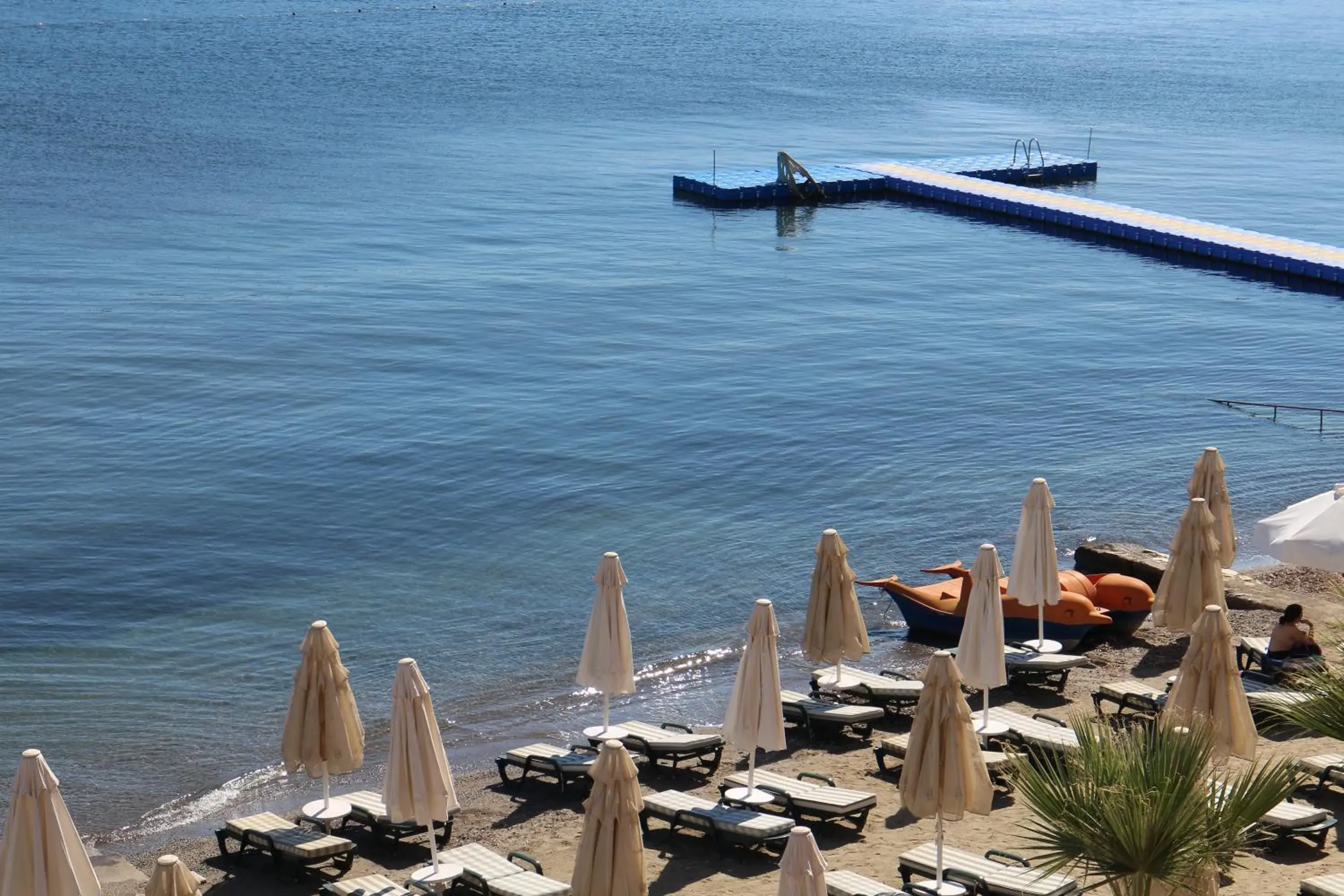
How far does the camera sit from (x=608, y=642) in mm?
16094

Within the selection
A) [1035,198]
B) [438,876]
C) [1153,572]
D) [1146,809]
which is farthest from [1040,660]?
[1035,198]

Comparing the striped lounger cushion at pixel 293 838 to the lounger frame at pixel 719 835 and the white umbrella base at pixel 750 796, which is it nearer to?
the lounger frame at pixel 719 835

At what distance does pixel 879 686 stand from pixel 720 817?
4155 millimetres

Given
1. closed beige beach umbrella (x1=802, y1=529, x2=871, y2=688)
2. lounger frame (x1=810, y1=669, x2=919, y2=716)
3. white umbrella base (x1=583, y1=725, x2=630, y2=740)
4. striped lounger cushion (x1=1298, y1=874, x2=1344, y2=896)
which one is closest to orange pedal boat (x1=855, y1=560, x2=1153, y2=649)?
lounger frame (x1=810, y1=669, x2=919, y2=716)

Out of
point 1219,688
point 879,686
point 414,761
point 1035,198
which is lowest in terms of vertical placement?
point 879,686

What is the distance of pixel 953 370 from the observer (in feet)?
124

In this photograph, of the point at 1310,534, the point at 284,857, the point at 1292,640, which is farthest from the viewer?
the point at 1310,534

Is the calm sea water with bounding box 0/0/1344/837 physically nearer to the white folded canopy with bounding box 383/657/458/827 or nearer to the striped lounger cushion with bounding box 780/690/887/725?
the striped lounger cushion with bounding box 780/690/887/725

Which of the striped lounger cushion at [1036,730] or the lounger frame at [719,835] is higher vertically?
the striped lounger cushion at [1036,730]

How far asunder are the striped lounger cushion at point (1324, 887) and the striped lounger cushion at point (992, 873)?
→ 167cm

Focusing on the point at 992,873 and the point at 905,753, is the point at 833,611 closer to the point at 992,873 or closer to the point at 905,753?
the point at 905,753

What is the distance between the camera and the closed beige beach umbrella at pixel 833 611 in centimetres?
1709

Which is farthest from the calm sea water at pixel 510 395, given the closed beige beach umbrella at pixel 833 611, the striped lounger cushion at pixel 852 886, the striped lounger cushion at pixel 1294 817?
the striped lounger cushion at pixel 1294 817

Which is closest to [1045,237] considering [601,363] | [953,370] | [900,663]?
[953,370]
